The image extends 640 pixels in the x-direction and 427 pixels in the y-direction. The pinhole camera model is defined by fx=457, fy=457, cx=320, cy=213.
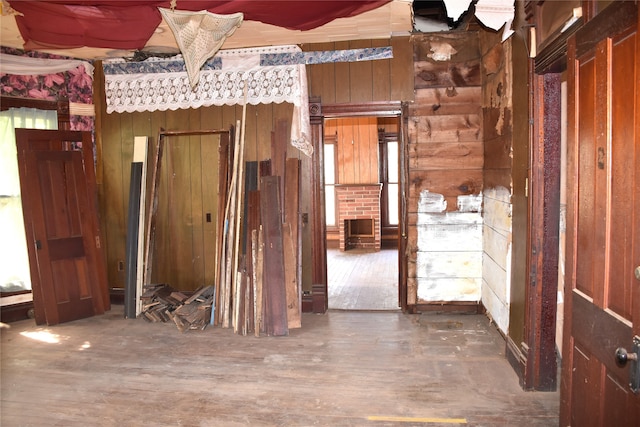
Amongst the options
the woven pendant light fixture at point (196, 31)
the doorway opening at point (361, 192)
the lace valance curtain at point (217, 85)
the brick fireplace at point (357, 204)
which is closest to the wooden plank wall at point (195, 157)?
the lace valance curtain at point (217, 85)

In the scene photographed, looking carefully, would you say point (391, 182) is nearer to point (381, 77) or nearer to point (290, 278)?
point (381, 77)

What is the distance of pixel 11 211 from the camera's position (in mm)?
4812

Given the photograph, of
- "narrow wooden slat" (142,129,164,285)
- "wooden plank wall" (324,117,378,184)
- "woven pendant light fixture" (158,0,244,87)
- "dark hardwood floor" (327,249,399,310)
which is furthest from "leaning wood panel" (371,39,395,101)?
"wooden plank wall" (324,117,378,184)

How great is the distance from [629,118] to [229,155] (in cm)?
371

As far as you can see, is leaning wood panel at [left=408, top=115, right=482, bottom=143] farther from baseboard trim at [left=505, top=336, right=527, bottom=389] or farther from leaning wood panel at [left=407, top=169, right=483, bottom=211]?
baseboard trim at [left=505, top=336, right=527, bottom=389]

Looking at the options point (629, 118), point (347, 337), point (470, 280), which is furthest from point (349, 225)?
point (629, 118)

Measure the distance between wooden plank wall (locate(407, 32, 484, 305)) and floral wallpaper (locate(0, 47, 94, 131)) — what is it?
3.66 meters

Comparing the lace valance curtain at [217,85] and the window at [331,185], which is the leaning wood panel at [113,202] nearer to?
the lace valance curtain at [217,85]

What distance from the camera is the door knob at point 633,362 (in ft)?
5.01

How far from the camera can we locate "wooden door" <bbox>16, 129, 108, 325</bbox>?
454 cm

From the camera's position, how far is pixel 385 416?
276 centimetres

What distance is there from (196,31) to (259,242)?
6.33 feet

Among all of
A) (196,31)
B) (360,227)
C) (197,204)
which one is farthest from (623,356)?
(360,227)

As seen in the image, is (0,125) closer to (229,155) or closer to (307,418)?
(229,155)
